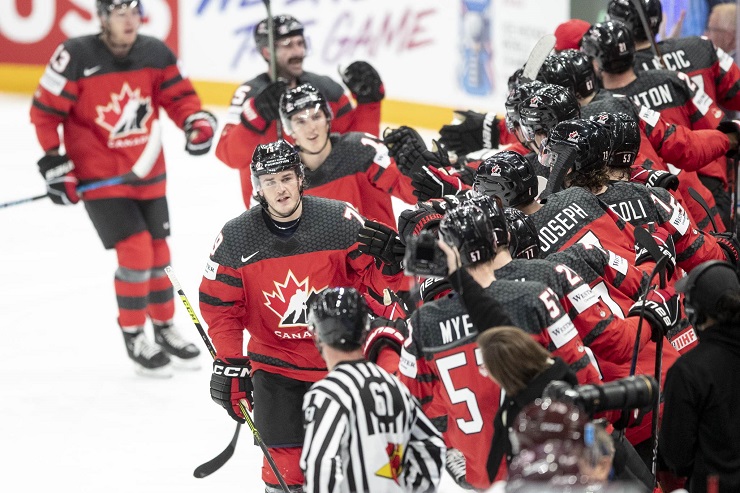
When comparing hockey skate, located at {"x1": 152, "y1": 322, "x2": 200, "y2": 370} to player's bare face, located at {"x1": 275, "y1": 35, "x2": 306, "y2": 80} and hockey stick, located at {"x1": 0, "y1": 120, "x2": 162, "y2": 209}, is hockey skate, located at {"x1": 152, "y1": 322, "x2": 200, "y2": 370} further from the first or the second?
player's bare face, located at {"x1": 275, "y1": 35, "x2": 306, "y2": 80}

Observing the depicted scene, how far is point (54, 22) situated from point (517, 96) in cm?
751

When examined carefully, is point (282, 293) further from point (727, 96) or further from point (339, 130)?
point (727, 96)

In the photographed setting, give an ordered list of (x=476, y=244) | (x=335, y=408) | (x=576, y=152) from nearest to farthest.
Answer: (x=335, y=408), (x=476, y=244), (x=576, y=152)

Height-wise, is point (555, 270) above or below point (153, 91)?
above

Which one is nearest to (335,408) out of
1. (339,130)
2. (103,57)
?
(339,130)

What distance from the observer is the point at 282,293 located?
458 centimetres

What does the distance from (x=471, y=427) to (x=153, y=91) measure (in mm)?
4136

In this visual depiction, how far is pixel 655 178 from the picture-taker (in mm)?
5113

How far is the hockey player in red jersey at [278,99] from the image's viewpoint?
20.9ft

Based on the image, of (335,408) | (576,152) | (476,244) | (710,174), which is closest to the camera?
(335,408)

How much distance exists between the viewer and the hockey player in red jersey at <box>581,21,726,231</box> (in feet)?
19.1

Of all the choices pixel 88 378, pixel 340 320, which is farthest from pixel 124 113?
pixel 340 320

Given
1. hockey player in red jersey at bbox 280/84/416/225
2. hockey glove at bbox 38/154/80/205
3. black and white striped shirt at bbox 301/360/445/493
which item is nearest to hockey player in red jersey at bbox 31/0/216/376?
hockey glove at bbox 38/154/80/205

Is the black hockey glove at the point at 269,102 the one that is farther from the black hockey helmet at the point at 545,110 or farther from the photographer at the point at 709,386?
the photographer at the point at 709,386
